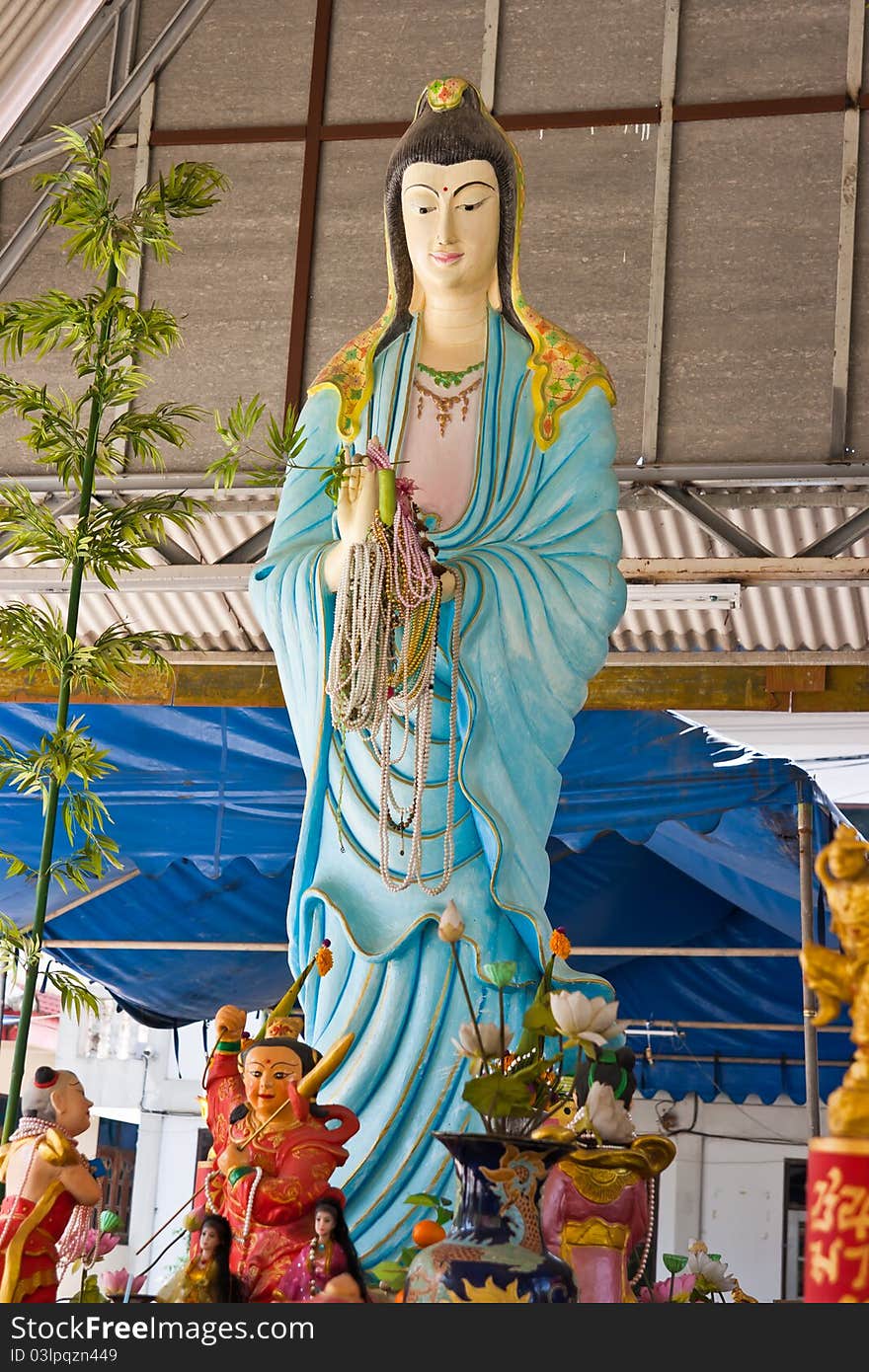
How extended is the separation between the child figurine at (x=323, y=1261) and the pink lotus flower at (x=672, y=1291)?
54cm

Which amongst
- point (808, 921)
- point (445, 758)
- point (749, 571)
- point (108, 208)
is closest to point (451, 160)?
point (108, 208)

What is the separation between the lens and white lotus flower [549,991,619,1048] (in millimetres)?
2203

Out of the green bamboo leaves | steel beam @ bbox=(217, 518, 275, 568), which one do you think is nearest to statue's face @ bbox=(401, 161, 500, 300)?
the green bamboo leaves

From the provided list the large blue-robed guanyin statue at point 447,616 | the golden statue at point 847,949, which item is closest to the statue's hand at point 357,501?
the large blue-robed guanyin statue at point 447,616

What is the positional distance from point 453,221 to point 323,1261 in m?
2.14

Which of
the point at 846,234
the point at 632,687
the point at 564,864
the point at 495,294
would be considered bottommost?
the point at 564,864

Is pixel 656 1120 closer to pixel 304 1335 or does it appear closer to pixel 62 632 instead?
pixel 62 632

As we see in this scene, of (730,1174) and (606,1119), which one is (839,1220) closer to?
(606,1119)

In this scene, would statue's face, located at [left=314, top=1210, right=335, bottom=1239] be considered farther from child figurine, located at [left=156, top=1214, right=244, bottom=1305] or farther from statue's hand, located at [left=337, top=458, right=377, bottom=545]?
statue's hand, located at [left=337, top=458, right=377, bottom=545]

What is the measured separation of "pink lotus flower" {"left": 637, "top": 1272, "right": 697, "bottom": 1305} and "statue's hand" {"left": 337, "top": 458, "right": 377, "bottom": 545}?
4.33 feet

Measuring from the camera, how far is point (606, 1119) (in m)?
2.46

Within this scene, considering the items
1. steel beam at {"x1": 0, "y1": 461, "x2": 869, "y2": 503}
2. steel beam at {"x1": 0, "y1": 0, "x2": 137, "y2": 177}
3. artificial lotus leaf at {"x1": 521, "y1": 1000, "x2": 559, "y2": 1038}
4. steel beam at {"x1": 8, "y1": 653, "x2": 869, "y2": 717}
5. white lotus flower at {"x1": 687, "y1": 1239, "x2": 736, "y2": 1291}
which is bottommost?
white lotus flower at {"x1": 687, "y1": 1239, "x2": 736, "y2": 1291}

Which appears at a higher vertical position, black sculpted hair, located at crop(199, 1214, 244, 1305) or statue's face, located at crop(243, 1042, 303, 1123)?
statue's face, located at crop(243, 1042, 303, 1123)

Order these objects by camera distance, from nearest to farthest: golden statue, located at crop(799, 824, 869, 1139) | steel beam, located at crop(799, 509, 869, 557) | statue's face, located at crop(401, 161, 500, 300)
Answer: golden statue, located at crop(799, 824, 869, 1139) < statue's face, located at crop(401, 161, 500, 300) < steel beam, located at crop(799, 509, 869, 557)
